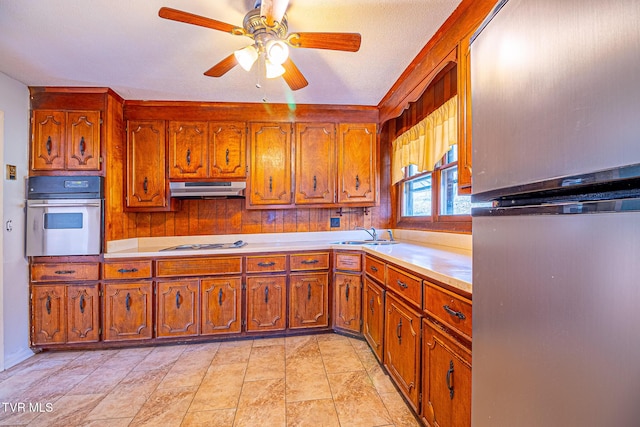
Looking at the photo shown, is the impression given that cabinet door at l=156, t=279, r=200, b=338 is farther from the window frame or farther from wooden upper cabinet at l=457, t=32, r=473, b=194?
wooden upper cabinet at l=457, t=32, r=473, b=194

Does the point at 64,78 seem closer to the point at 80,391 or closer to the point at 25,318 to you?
the point at 25,318

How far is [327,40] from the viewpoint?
1521 mm

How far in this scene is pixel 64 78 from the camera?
7.71ft

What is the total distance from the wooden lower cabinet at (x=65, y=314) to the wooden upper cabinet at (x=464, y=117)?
303cm

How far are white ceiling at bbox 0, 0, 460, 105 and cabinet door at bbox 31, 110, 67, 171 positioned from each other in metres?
0.27

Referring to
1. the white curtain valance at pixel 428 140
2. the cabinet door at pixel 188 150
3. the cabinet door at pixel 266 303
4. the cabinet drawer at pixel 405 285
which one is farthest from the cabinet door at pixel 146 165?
the white curtain valance at pixel 428 140

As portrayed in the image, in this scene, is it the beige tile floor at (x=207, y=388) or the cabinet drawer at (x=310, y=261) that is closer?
the beige tile floor at (x=207, y=388)

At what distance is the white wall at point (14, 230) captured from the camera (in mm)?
2234

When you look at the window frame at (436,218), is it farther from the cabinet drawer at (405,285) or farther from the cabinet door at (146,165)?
the cabinet door at (146,165)

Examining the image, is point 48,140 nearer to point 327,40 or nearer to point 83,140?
point 83,140

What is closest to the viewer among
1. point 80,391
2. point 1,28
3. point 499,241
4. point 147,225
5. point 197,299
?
point 499,241

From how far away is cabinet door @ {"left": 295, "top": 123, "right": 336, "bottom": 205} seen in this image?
9.94 ft

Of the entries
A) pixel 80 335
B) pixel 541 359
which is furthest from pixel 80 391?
pixel 541 359

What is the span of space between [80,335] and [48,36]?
2.32 metres
